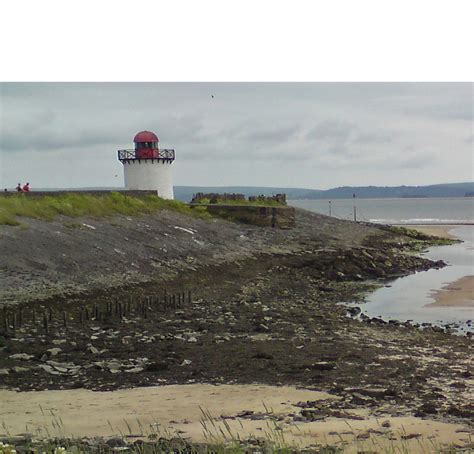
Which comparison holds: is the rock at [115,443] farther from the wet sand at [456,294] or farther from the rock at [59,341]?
the wet sand at [456,294]

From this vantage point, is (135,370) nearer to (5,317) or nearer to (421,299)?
(5,317)

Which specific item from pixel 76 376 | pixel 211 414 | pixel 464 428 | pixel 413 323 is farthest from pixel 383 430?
pixel 413 323

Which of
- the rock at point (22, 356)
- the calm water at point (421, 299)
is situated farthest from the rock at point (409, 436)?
the calm water at point (421, 299)

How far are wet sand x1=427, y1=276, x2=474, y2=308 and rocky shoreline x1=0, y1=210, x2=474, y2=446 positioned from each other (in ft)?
9.07

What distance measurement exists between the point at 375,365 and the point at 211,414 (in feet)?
13.1

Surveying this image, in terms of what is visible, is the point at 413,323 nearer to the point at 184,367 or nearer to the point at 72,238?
the point at 184,367

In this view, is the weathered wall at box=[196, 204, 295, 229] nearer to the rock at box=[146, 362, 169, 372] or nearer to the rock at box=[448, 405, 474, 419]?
the rock at box=[146, 362, 169, 372]

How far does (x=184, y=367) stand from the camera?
11.2 metres

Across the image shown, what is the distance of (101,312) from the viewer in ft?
48.8

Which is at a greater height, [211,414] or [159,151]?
[159,151]

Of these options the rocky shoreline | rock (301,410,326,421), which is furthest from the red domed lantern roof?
rock (301,410,326,421)

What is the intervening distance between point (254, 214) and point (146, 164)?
34.4ft

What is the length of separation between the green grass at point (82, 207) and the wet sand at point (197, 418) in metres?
13.2

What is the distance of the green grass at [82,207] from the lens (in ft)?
77.3
